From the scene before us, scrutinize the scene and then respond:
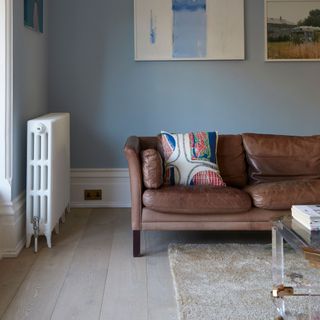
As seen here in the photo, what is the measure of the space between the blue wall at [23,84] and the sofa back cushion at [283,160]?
1690 mm

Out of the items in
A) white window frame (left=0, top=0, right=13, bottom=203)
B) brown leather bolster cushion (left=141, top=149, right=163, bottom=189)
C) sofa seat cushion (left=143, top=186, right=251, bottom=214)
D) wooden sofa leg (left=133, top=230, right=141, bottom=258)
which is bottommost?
wooden sofa leg (left=133, top=230, right=141, bottom=258)

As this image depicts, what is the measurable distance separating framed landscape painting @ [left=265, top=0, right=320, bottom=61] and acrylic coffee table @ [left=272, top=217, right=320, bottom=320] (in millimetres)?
2361

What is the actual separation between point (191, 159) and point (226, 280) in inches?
39.9

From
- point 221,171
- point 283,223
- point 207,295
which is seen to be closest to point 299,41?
point 221,171

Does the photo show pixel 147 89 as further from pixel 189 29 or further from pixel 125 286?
pixel 125 286

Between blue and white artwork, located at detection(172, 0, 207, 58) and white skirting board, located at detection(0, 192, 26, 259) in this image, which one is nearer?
white skirting board, located at detection(0, 192, 26, 259)

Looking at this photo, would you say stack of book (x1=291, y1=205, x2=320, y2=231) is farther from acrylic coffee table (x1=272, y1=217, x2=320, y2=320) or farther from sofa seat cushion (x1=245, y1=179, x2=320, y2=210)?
sofa seat cushion (x1=245, y1=179, x2=320, y2=210)

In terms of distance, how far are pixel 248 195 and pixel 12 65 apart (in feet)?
5.74

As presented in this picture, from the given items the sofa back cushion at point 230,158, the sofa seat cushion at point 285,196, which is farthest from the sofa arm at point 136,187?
the sofa seat cushion at point 285,196

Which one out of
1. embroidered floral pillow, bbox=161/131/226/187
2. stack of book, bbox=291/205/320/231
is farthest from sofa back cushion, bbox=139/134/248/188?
stack of book, bbox=291/205/320/231

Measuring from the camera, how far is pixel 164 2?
409 cm

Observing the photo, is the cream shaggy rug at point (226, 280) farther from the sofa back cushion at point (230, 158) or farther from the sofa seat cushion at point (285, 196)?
the sofa back cushion at point (230, 158)

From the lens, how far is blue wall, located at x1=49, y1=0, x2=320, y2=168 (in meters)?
4.16

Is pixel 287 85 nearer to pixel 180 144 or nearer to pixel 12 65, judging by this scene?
pixel 180 144
